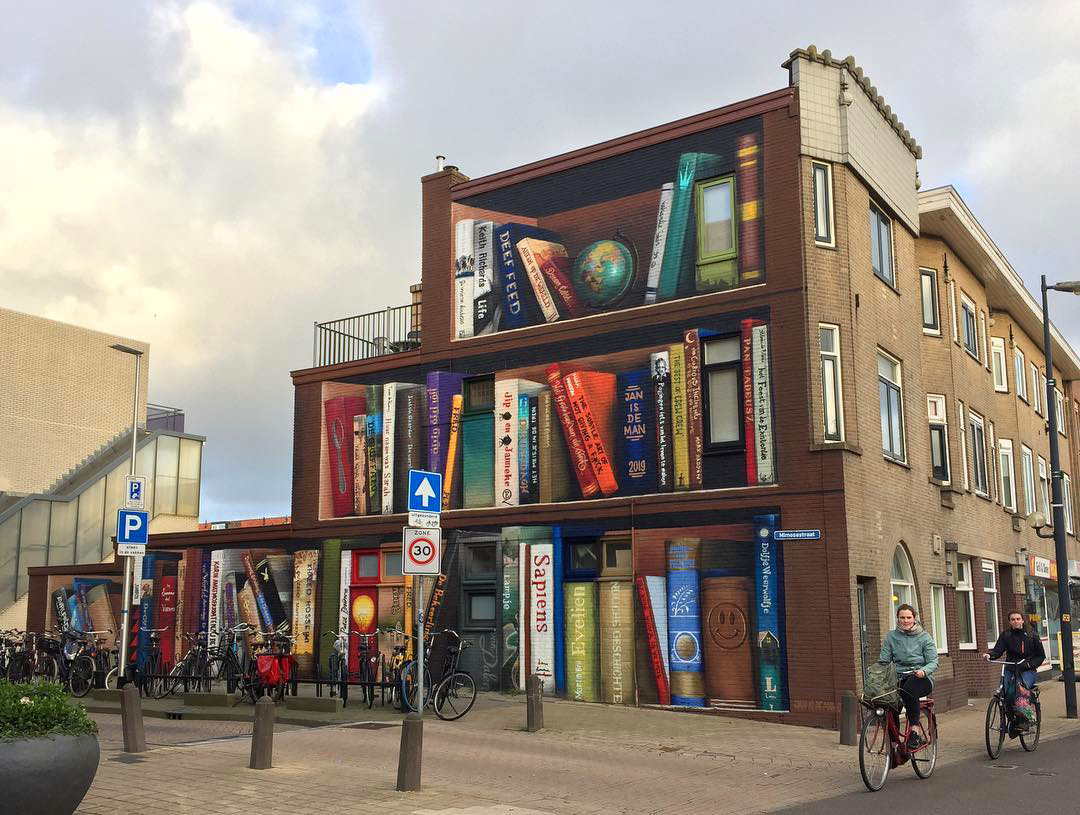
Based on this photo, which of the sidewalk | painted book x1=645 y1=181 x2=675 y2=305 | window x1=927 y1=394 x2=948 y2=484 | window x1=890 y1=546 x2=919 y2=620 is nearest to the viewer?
the sidewalk

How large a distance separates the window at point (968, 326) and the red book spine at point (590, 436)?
10.9m

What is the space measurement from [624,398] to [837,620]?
5.40 metres

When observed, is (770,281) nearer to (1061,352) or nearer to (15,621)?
(1061,352)

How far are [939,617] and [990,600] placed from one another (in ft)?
16.8

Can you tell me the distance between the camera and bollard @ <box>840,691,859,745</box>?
15.2 meters

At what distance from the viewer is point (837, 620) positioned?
56.3ft

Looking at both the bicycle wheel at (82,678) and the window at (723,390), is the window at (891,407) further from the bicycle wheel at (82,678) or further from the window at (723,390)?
the bicycle wheel at (82,678)

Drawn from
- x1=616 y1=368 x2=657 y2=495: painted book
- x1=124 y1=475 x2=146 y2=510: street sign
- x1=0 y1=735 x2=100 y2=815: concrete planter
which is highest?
x1=616 y1=368 x2=657 y2=495: painted book

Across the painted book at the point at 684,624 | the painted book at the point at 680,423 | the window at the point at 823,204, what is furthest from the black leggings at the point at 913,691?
the window at the point at 823,204

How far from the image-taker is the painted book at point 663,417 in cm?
1934

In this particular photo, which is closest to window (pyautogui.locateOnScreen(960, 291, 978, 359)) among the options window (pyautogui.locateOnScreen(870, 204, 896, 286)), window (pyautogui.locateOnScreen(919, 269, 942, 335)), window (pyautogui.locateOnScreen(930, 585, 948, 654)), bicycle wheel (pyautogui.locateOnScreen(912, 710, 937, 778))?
window (pyautogui.locateOnScreen(919, 269, 942, 335))

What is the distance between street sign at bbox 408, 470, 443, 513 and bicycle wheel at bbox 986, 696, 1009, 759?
7211 millimetres

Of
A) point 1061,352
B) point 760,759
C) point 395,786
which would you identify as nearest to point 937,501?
point 760,759

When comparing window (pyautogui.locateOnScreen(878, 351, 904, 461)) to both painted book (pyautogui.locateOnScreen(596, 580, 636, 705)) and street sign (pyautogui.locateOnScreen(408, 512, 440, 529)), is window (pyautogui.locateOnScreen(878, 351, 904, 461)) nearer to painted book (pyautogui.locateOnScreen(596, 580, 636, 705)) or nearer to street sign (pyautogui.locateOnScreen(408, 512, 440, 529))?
painted book (pyautogui.locateOnScreen(596, 580, 636, 705))
